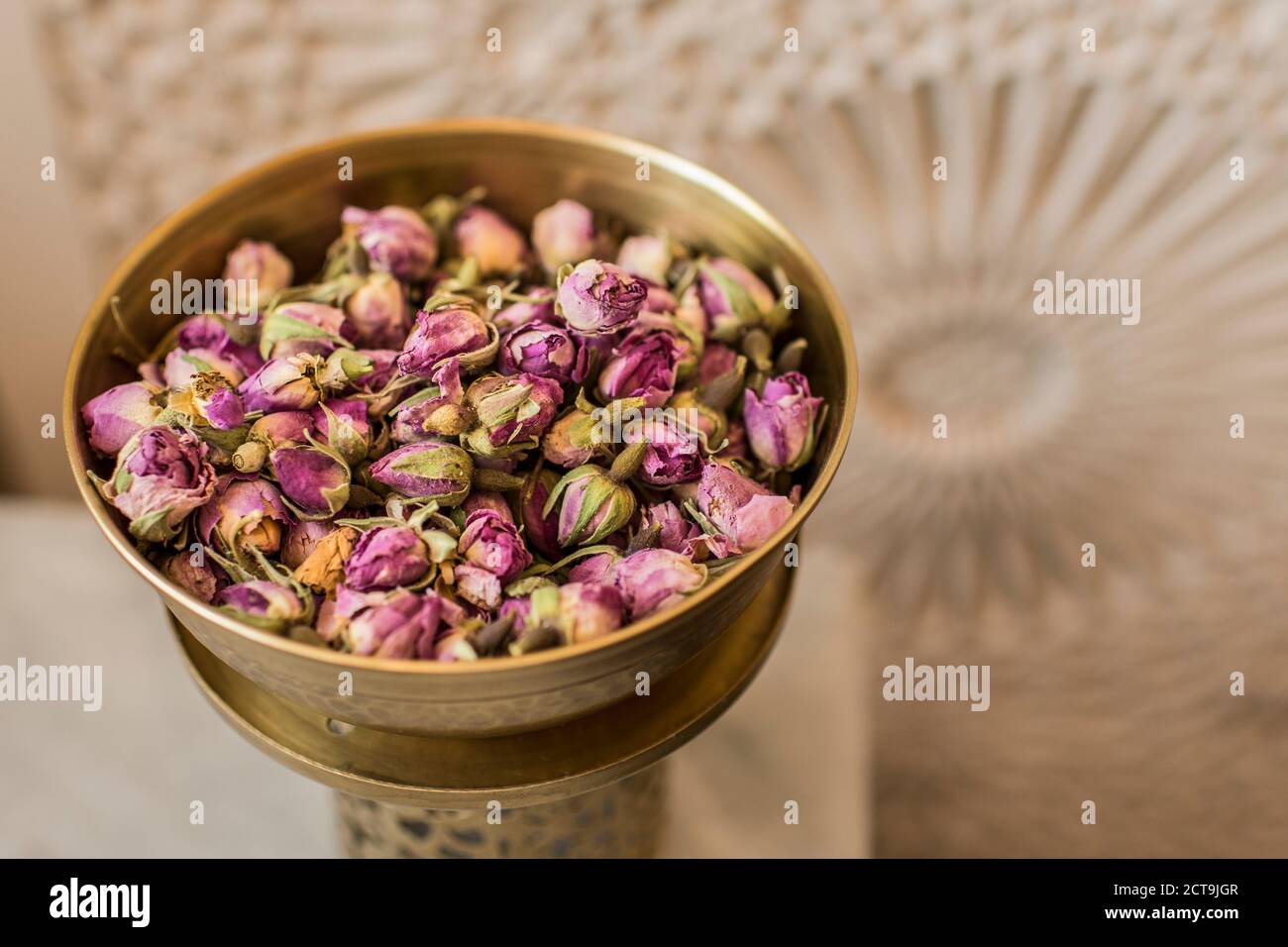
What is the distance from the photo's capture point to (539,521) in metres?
0.38

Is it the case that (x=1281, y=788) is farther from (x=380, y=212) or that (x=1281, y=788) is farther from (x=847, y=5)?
(x=380, y=212)

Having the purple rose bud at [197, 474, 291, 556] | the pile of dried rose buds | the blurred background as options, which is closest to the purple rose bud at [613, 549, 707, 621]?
the pile of dried rose buds

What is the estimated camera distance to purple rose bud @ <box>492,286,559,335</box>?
0.40 meters

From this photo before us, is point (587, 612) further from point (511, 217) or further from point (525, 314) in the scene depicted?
point (511, 217)

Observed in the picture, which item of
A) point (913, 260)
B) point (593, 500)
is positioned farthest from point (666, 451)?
point (913, 260)

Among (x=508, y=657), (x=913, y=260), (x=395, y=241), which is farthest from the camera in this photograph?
(x=913, y=260)

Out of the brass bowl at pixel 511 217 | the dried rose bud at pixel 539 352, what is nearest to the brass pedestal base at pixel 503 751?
the brass bowl at pixel 511 217

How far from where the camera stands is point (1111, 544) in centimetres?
87

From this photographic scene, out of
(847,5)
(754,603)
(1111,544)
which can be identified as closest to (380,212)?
(754,603)

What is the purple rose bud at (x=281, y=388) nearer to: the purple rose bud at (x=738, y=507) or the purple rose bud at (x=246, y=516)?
the purple rose bud at (x=246, y=516)

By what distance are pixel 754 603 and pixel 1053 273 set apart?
42 centimetres

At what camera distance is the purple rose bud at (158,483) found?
348 millimetres

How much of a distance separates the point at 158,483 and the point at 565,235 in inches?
7.2

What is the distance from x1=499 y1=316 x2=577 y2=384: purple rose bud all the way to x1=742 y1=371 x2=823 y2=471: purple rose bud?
7 centimetres
